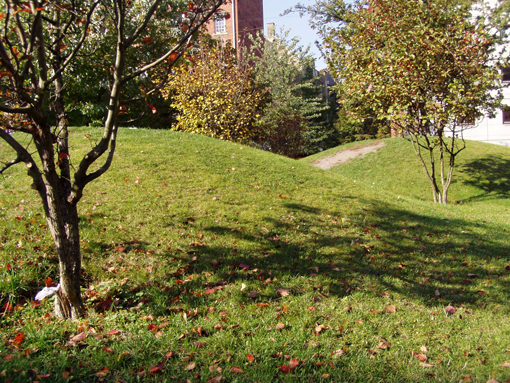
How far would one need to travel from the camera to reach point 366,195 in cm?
916

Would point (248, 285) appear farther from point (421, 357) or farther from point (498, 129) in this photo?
point (498, 129)

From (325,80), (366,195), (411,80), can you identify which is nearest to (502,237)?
(366,195)

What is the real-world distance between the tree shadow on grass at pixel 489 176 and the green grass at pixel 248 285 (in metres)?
6.57

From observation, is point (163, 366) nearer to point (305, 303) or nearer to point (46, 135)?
point (305, 303)

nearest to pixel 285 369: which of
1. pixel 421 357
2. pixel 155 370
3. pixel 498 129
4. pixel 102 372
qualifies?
pixel 155 370

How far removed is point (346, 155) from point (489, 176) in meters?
6.50

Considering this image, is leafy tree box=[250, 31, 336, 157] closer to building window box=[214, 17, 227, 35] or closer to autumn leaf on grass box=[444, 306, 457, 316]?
A: building window box=[214, 17, 227, 35]

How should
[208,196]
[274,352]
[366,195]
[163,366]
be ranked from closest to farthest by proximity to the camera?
[163,366] < [274,352] < [208,196] < [366,195]

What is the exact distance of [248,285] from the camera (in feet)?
14.6

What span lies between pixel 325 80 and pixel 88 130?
4193 centimetres

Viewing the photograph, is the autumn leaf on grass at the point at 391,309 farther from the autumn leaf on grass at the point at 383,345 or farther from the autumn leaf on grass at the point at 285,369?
the autumn leaf on grass at the point at 285,369

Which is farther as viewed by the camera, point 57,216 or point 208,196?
point 208,196

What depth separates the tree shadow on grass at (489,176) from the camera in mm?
14266

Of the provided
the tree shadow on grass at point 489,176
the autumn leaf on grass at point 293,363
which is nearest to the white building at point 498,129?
the tree shadow on grass at point 489,176
